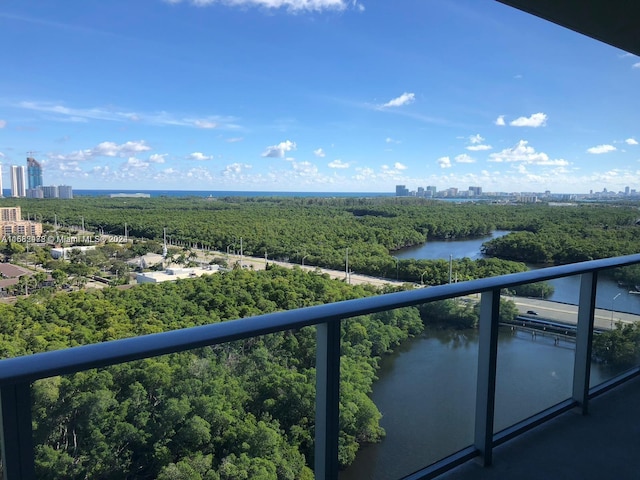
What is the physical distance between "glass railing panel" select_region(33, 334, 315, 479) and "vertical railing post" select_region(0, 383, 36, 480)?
0.02 meters

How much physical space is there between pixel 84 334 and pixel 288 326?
16302 mm

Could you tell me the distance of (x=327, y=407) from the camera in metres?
1.37

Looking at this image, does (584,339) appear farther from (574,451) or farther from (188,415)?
(188,415)

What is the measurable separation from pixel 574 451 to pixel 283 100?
66487mm

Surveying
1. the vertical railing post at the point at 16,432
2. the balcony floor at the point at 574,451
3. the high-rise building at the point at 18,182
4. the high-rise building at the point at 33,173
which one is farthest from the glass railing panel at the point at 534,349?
the high-rise building at the point at 33,173

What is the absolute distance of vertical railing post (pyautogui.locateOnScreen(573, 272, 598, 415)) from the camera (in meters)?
2.23

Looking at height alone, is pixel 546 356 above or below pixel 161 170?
below

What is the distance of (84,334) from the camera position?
48.7ft

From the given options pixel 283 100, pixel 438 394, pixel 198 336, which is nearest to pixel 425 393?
pixel 438 394

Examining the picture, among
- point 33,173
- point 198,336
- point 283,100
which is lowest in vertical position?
point 198,336

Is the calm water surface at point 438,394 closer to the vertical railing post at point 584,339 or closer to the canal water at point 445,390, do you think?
the canal water at point 445,390

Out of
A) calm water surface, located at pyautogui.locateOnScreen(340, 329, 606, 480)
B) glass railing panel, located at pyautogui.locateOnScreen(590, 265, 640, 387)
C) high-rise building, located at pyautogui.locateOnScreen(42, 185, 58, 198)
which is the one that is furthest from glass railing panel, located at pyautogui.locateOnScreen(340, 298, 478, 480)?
high-rise building, located at pyautogui.locateOnScreen(42, 185, 58, 198)

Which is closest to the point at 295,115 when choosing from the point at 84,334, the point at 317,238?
the point at 317,238

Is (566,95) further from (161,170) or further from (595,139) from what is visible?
(161,170)
